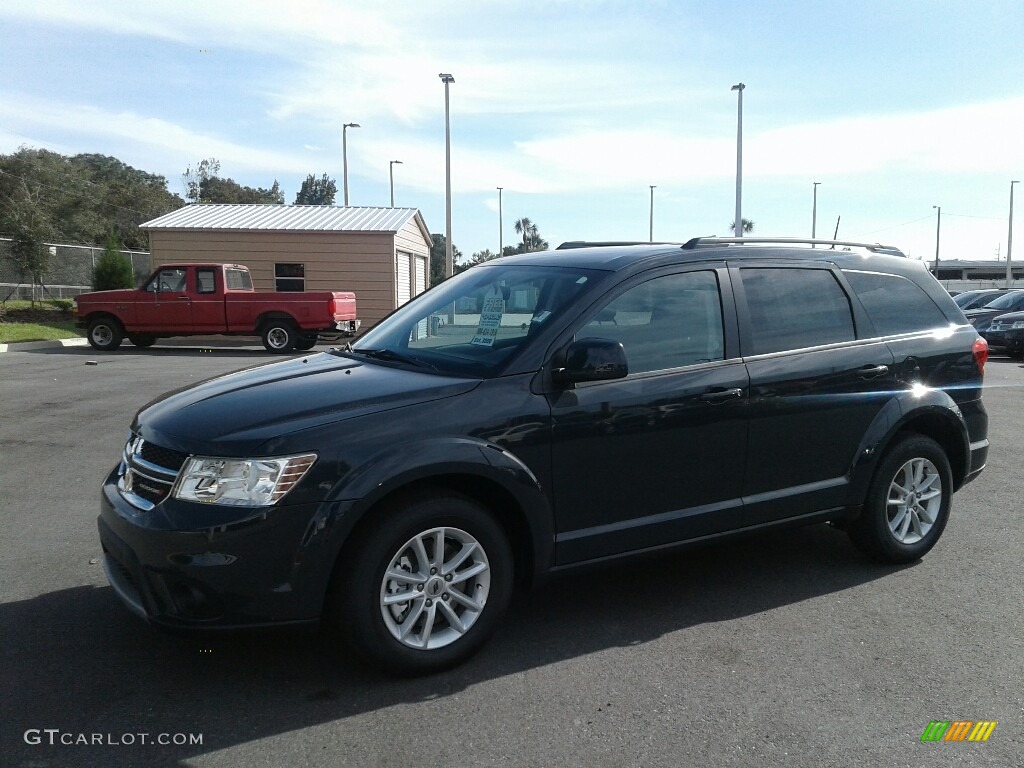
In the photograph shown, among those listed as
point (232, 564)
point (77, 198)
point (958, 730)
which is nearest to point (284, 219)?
point (232, 564)

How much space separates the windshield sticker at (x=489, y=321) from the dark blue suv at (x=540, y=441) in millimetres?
16

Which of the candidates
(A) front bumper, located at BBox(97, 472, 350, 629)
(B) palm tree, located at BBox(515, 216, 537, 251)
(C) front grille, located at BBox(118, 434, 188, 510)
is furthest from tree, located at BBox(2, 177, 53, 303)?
(B) palm tree, located at BBox(515, 216, 537, 251)

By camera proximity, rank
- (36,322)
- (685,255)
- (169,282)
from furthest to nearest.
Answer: (36,322) → (169,282) → (685,255)

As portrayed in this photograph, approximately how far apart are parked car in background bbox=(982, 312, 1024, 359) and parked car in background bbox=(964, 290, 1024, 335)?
57 cm

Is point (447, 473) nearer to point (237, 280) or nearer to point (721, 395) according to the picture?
point (721, 395)

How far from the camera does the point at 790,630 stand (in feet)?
13.8

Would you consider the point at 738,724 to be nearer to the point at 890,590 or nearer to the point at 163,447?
the point at 890,590

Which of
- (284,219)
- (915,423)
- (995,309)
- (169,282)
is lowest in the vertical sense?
(915,423)

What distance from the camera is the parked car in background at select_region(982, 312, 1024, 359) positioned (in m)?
19.2

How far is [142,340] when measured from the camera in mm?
20609

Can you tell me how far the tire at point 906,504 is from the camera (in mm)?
4992

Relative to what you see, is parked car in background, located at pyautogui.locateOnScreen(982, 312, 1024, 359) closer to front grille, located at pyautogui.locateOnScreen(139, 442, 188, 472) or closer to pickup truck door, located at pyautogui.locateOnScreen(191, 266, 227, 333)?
pickup truck door, located at pyautogui.locateOnScreen(191, 266, 227, 333)

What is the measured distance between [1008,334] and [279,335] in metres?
16.2

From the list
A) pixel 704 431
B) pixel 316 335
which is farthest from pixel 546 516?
pixel 316 335
